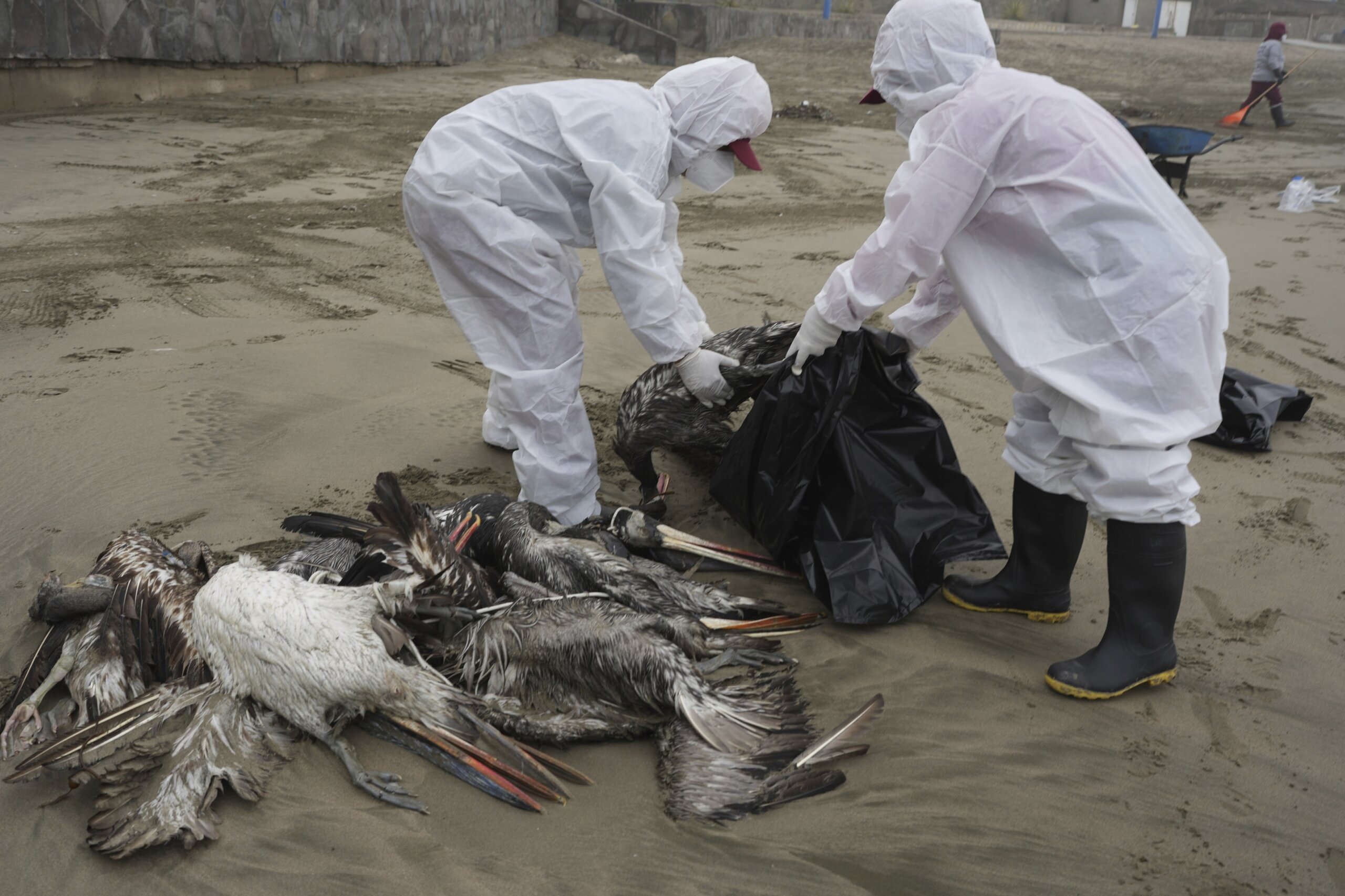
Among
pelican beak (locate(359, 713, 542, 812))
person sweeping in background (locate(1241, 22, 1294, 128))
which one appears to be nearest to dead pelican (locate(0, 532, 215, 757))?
pelican beak (locate(359, 713, 542, 812))

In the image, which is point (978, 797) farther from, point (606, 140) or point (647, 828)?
point (606, 140)

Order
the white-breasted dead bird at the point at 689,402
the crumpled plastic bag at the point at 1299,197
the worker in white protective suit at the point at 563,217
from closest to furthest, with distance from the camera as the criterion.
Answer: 1. the worker in white protective suit at the point at 563,217
2. the white-breasted dead bird at the point at 689,402
3. the crumpled plastic bag at the point at 1299,197

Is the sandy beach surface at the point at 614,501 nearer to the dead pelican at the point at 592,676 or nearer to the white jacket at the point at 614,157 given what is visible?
the dead pelican at the point at 592,676

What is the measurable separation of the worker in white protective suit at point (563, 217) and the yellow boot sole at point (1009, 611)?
3.32 feet

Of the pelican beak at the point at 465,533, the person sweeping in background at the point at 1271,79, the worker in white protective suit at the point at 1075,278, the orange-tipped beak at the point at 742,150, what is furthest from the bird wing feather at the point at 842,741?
the person sweeping in background at the point at 1271,79

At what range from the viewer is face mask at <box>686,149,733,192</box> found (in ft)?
10.6

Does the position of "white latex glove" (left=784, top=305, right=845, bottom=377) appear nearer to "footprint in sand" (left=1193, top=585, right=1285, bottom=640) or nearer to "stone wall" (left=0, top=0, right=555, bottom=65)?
"footprint in sand" (left=1193, top=585, right=1285, bottom=640)

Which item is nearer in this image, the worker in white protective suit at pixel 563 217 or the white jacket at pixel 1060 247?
the white jacket at pixel 1060 247

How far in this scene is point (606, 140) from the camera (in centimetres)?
302

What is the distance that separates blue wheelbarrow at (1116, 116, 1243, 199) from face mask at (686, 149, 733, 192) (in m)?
5.88

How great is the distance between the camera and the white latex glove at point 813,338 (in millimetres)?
2719

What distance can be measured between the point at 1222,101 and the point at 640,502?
1505 centimetres

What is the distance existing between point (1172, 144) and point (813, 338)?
676cm

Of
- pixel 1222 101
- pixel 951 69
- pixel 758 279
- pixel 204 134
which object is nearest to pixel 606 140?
pixel 951 69
